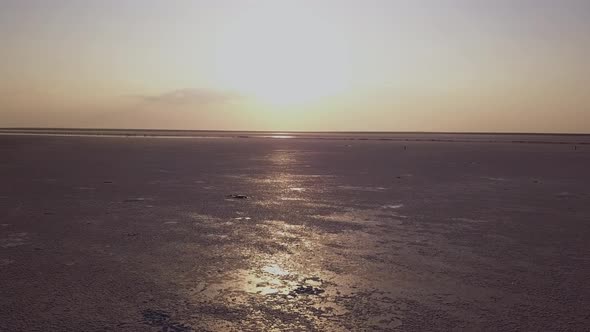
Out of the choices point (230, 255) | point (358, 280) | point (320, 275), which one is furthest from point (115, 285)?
point (358, 280)

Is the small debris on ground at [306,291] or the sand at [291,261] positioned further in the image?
the small debris on ground at [306,291]

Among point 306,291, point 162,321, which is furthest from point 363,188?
point 162,321

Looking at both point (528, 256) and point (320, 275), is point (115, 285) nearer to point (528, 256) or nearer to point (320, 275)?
point (320, 275)

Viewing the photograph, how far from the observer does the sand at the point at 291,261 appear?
459 centimetres

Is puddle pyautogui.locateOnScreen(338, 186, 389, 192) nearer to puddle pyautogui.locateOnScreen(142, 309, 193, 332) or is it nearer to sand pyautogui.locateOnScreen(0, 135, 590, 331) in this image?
sand pyautogui.locateOnScreen(0, 135, 590, 331)

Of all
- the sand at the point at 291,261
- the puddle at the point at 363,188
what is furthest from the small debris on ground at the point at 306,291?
the puddle at the point at 363,188

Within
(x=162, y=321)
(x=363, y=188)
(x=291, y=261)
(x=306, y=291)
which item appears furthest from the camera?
(x=363, y=188)

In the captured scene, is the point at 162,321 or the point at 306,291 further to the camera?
the point at 306,291

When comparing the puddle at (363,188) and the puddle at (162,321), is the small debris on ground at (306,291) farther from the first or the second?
the puddle at (363,188)

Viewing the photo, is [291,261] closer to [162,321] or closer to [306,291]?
[306,291]

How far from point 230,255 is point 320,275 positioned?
155cm

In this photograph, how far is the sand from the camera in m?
4.59

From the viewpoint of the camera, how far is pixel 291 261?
21.6 feet

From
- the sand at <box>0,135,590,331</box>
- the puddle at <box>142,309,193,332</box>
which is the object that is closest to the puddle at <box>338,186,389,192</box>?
the sand at <box>0,135,590,331</box>
